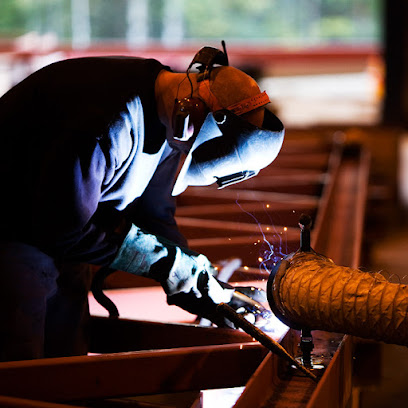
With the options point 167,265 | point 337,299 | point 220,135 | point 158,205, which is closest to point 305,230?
point 337,299

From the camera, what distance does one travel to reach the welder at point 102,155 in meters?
2.00

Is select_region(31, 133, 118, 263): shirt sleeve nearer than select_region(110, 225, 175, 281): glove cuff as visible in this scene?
Yes

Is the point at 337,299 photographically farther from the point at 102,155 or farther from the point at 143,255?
the point at 102,155

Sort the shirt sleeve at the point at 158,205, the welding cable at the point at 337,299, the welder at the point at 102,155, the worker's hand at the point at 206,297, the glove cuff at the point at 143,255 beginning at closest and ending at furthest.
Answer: the welding cable at the point at 337,299, the welder at the point at 102,155, the glove cuff at the point at 143,255, the worker's hand at the point at 206,297, the shirt sleeve at the point at 158,205

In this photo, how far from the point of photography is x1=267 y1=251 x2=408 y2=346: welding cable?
5.70 ft

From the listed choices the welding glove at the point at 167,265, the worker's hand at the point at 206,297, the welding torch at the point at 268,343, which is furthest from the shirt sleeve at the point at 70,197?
the welding torch at the point at 268,343

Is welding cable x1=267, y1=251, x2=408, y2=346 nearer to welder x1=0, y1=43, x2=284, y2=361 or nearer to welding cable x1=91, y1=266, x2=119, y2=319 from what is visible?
welder x1=0, y1=43, x2=284, y2=361

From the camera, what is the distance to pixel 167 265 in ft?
7.27

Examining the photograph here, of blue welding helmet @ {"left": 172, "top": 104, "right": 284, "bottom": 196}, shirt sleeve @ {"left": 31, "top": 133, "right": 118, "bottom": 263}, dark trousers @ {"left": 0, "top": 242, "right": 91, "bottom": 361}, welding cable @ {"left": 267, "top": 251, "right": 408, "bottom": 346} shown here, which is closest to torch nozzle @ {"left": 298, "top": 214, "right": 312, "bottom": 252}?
welding cable @ {"left": 267, "top": 251, "right": 408, "bottom": 346}

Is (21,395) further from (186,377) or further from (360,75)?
(360,75)

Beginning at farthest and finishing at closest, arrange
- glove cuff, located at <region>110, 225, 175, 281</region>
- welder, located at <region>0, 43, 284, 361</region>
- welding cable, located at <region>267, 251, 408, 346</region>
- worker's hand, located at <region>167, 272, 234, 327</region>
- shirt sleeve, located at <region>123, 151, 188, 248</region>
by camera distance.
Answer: shirt sleeve, located at <region>123, 151, 188, 248</region> → worker's hand, located at <region>167, 272, 234, 327</region> → glove cuff, located at <region>110, 225, 175, 281</region> → welder, located at <region>0, 43, 284, 361</region> → welding cable, located at <region>267, 251, 408, 346</region>

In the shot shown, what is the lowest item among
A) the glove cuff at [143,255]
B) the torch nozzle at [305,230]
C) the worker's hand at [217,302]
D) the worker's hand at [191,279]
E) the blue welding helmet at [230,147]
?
the worker's hand at [217,302]

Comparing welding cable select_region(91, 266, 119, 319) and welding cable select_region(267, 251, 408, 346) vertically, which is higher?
welding cable select_region(267, 251, 408, 346)

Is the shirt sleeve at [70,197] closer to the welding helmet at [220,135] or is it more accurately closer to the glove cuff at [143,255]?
the glove cuff at [143,255]
